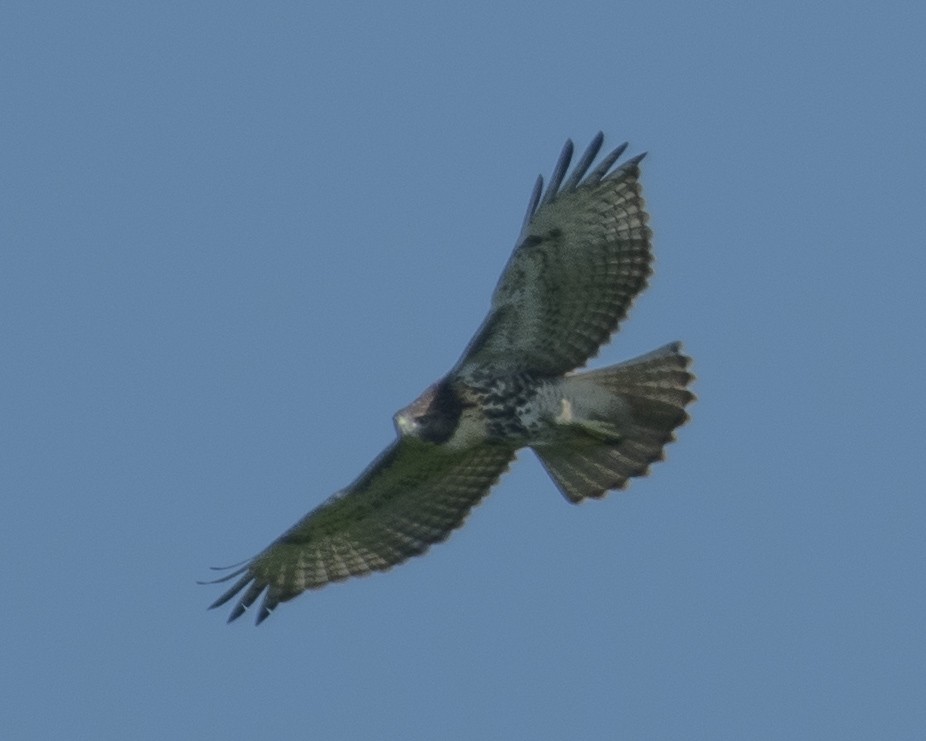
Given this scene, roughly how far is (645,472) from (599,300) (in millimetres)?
1139

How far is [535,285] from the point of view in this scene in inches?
548

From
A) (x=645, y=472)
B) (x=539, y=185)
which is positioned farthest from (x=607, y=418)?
(x=539, y=185)

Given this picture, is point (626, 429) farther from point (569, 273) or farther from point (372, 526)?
point (372, 526)

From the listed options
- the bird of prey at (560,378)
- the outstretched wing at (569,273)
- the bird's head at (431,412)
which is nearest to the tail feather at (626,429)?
the bird of prey at (560,378)

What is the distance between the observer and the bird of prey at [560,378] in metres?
13.9

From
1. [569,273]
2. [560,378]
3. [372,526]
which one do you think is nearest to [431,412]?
[560,378]

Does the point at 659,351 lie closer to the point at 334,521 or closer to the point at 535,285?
the point at 535,285

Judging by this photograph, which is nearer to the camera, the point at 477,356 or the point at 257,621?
the point at 477,356

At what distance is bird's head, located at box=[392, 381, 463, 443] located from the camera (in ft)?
45.5

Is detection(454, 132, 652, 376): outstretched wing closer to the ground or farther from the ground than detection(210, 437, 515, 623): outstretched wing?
farther from the ground

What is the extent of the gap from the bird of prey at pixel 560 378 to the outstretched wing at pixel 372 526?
0.02 meters

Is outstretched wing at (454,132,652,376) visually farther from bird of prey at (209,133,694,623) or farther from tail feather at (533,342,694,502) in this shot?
tail feather at (533,342,694,502)

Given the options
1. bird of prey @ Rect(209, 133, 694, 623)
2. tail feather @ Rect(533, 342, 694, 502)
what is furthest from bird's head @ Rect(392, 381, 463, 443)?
tail feather @ Rect(533, 342, 694, 502)

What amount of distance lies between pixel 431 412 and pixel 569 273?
1.16 meters
